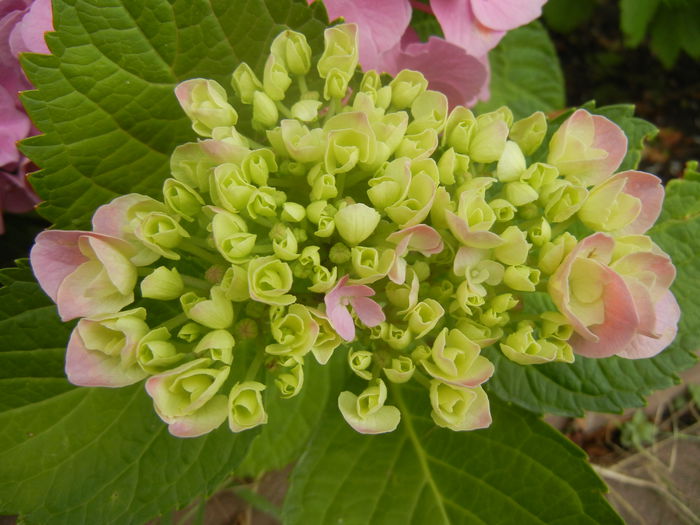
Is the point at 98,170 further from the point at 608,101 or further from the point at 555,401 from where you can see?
the point at 608,101

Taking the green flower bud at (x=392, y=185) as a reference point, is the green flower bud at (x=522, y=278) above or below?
below

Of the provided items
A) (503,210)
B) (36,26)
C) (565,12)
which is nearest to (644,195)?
(503,210)

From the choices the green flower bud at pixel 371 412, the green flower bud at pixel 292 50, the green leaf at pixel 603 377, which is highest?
the green flower bud at pixel 292 50

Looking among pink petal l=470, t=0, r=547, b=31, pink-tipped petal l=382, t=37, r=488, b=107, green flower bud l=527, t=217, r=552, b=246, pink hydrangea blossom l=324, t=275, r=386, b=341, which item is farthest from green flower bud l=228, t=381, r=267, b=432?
pink petal l=470, t=0, r=547, b=31

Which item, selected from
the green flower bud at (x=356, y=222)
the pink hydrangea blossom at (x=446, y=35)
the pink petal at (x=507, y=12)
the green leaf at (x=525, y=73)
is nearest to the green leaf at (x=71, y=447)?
the green flower bud at (x=356, y=222)

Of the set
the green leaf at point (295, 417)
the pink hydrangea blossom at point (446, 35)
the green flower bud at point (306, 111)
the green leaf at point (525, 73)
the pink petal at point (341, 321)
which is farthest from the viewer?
the green leaf at point (525, 73)

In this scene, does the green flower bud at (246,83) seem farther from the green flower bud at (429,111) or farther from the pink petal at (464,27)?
the pink petal at (464,27)

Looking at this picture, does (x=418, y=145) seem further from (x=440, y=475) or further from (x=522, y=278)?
(x=440, y=475)
